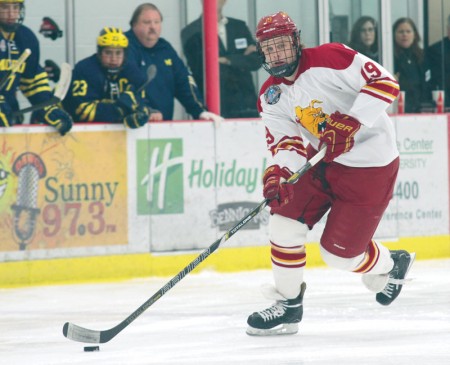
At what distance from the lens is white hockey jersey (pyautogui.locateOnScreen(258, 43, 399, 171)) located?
166 inches

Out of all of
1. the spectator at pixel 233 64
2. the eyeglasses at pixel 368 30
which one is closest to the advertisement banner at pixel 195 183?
the spectator at pixel 233 64

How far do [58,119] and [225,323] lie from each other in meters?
1.85

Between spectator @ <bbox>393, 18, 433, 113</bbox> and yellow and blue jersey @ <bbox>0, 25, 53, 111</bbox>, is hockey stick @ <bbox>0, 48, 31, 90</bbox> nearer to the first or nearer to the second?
yellow and blue jersey @ <bbox>0, 25, 53, 111</bbox>

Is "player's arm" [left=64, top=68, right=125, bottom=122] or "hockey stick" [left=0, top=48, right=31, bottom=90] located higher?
"hockey stick" [left=0, top=48, right=31, bottom=90]

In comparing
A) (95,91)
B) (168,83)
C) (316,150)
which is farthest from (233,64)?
(316,150)

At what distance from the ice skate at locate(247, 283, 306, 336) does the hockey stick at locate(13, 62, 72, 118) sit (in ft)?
6.86

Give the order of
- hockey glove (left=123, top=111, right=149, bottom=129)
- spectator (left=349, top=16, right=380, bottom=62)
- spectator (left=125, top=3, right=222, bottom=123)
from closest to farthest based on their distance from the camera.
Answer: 1. hockey glove (left=123, top=111, right=149, bottom=129)
2. spectator (left=125, top=3, right=222, bottom=123)
3. spectator (left=349, top=16, right=380, bottom=62)

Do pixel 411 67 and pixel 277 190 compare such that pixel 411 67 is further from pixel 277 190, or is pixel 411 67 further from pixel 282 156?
pixel 277 190

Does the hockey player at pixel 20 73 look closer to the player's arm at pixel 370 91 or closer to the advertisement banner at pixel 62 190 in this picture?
the advertisement banner at pixel 62 190

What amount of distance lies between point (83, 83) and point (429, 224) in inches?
83.7

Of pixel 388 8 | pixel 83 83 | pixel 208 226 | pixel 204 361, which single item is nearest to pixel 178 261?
pixel 208 226

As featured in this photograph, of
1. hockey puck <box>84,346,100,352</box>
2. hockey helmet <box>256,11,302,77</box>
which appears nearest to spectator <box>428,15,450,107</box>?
hockey helmet <box>256,11,302,77</box>

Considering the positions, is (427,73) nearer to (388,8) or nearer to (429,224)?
(388,8)

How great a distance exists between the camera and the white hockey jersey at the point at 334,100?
13.9 feet
